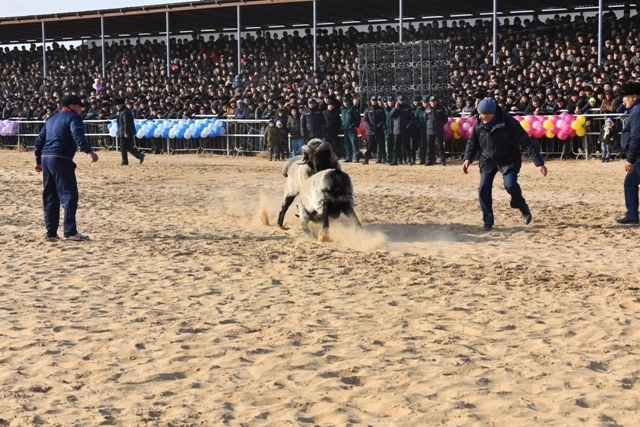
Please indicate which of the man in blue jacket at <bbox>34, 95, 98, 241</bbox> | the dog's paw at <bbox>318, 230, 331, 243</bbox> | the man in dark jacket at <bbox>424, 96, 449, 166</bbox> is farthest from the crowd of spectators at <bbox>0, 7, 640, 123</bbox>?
the man in blue jacket at <bbox>34, 95, 98, 241</bbox>

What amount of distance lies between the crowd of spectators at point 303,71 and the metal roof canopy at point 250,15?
0.63 metres

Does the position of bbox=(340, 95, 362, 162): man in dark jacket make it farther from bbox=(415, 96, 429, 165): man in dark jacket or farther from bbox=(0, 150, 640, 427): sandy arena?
bbox=(0, 150, 640, 427): sandy arena

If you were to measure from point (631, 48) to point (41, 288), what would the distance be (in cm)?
2057

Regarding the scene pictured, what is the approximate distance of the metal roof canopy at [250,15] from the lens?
35125mm

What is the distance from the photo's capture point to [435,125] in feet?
81.3

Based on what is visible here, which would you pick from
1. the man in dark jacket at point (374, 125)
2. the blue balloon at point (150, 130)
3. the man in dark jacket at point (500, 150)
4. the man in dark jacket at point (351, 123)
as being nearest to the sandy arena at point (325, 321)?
the man in dark jacket at point (500, 150)

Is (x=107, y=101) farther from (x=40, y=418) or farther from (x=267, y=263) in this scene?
(x=40, y=418)

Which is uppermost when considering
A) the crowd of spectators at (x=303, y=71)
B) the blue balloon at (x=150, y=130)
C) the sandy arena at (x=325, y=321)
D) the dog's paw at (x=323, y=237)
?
the crowd of spectators at (x=303, y=71)

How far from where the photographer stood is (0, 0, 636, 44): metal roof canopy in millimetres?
35125

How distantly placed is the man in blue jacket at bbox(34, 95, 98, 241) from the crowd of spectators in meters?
14.2

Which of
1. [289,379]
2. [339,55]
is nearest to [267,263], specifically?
[289,379]

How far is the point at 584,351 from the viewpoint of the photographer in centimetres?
663

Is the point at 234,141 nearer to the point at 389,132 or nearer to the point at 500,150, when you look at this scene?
the point at 389,132

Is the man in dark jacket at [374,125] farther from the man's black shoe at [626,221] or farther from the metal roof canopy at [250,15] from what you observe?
the man's black shoe at [626,221]
